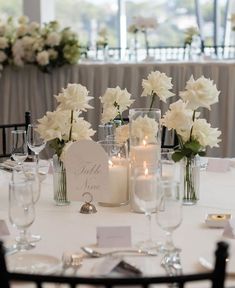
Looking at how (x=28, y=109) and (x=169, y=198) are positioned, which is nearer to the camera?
(x=169, y=198)

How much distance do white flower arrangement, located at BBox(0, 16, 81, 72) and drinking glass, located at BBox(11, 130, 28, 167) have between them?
7.50 ft

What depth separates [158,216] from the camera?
1.58 metres

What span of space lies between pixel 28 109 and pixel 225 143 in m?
1.58

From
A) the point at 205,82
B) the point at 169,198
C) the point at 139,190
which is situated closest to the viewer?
the point at 169,198

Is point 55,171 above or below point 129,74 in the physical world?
below

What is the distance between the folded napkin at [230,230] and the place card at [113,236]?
289mm

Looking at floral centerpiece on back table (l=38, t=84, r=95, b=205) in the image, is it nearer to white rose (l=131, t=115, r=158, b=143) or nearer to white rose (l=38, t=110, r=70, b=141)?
white rose (l=38, t=110, r=70, b=141)

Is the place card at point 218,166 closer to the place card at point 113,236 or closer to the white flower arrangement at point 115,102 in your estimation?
the white flower arrangement at point 115,102

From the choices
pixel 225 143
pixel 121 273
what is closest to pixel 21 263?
pixel 121 273

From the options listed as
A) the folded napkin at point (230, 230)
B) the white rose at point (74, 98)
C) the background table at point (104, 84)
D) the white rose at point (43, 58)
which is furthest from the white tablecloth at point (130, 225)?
the white rose at point (43, 58)

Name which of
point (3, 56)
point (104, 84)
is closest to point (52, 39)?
point (3, 56)

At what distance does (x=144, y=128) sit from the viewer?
209 cm

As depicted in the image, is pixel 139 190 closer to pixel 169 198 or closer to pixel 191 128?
pixel 169 198

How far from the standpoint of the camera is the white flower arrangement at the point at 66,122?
2.13 meters
